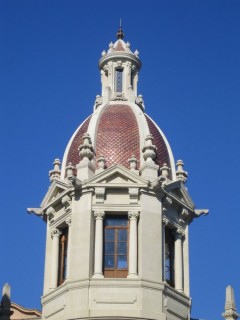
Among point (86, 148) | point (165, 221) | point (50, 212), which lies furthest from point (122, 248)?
point (86, 148)

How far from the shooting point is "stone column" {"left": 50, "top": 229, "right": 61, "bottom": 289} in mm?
38250

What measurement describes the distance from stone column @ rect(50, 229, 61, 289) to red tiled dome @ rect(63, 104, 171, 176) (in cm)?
311

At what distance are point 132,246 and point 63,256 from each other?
3.25 metres

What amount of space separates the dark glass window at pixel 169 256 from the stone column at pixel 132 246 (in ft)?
6.50

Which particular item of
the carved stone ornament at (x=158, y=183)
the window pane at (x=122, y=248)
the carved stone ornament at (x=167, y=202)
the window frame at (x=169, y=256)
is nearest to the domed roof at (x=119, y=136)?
the carved stone ornament at (x=158, y=183)

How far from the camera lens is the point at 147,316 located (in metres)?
35.7

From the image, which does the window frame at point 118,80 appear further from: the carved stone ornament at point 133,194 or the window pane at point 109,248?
the window pane at point 109,248

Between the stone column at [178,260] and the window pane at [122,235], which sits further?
the stone column at [178,260]

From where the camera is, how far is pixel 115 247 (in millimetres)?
37375

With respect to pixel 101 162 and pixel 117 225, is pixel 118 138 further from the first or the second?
pixel 117 225

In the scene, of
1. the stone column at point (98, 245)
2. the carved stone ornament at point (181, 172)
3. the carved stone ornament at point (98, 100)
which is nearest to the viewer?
the stone column at point (98, 245)

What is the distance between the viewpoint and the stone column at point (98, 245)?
120 ft

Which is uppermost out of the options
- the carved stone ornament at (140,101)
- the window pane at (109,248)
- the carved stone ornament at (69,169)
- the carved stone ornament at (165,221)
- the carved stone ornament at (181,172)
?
the carved stone ornament at (140,101)

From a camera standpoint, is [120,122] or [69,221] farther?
[120,122]
